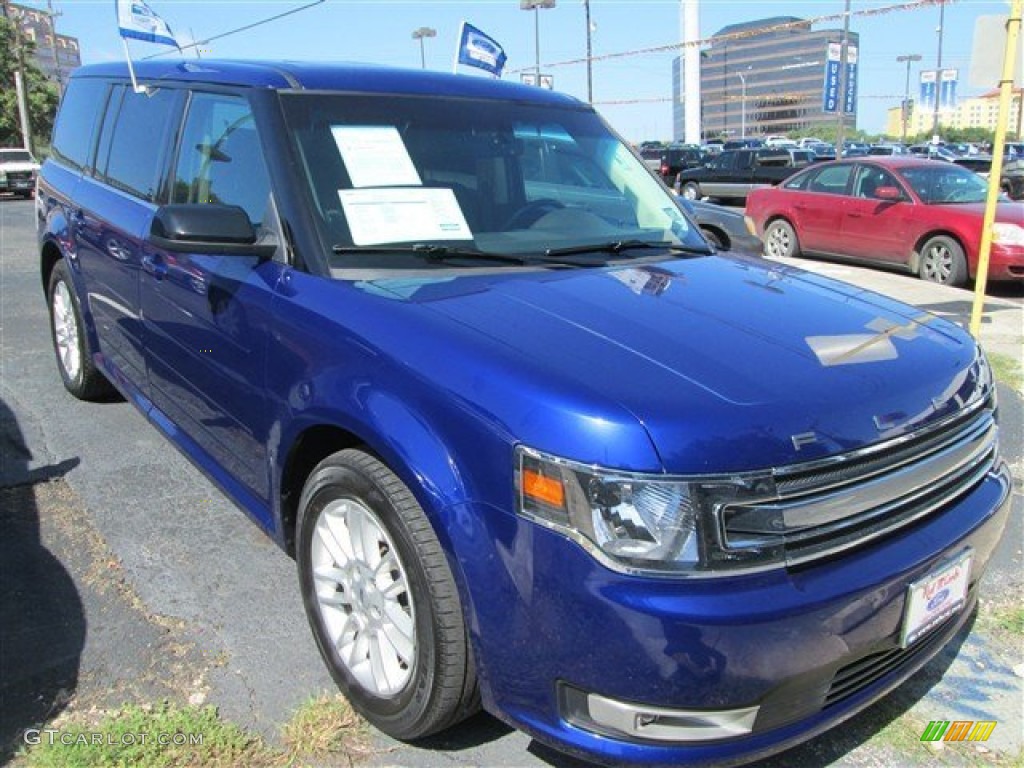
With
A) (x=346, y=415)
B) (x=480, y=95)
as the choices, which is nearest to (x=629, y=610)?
(x=346, y=415)

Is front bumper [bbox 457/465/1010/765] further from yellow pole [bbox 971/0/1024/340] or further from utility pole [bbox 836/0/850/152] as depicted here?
utility pole [bbox 836/0/850/152]

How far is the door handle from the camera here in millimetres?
3418

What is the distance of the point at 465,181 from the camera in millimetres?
3064

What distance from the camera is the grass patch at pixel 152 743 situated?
2.32 m

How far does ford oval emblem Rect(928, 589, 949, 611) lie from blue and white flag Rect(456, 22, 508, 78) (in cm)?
552

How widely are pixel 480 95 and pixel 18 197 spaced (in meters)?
30.9

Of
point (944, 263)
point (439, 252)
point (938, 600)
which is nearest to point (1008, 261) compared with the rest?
point (944, 263)

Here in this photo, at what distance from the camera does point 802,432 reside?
192 cm

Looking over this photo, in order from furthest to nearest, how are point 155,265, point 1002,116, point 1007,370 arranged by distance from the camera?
point 1007,370 < point 1002,116 < point 155,265

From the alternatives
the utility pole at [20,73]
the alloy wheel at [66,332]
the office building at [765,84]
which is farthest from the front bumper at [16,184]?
the office building at [765,84]

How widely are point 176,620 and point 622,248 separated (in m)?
2.07

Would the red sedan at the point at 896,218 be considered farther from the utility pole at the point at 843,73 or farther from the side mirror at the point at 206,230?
the utility pole at the point at 843,73

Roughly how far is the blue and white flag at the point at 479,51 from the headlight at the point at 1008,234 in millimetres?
6155

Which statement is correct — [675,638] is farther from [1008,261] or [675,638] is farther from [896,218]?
[896,218]
